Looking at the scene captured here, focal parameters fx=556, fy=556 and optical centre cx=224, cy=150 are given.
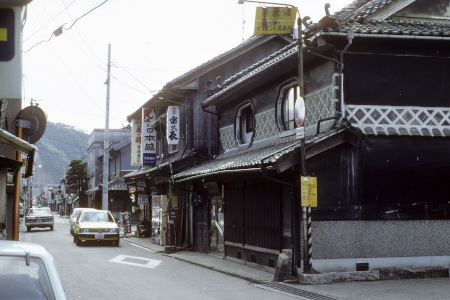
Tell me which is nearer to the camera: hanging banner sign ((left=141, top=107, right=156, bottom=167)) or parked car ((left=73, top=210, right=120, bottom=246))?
parked car ((left=73, top=210, right=120, bottom=246))

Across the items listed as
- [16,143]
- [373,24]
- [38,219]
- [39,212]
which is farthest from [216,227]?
[39,212]

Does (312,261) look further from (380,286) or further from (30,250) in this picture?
(30,250)

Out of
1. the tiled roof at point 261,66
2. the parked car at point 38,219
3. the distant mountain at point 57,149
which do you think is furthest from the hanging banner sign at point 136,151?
the distant mountain at point 57,149

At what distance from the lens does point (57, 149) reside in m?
186

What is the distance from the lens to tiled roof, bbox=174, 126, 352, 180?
580 inches

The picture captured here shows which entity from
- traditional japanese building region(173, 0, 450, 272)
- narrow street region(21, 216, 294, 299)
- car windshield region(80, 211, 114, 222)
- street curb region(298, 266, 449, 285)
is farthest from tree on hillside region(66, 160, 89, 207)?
street curb region(298, 266, 449, 285)

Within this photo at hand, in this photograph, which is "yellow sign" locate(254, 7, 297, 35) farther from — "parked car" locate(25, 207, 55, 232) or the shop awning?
"parked car" locate(25, 207, 55, 232)

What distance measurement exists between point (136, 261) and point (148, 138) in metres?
11.3

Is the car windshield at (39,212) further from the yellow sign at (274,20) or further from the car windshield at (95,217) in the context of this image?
the yellow sign at (274,20)

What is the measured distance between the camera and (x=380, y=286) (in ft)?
43.6

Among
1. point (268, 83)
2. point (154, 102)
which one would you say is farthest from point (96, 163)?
point (268, 83)

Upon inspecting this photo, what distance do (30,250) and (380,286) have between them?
33.5ft

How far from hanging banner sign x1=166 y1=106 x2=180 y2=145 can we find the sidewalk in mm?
5269

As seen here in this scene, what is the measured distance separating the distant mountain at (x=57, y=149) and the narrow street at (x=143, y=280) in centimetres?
14794
